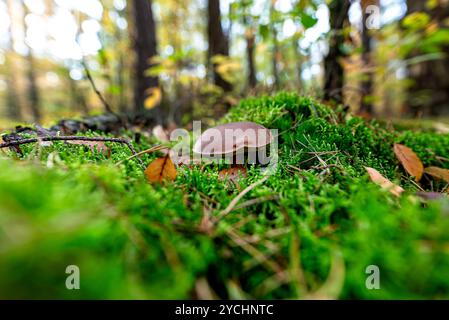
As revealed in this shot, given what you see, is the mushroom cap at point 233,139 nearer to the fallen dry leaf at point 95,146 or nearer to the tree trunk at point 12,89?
the fallen dry leaf at point 95,146

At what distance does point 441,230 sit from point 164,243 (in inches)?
27.7

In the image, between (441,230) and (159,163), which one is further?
(159,163)

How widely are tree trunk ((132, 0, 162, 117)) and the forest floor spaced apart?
14.8ft

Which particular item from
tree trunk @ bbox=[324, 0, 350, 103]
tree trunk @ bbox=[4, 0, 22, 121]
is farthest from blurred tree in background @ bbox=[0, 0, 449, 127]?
tree trunk @ bbox=[4, 0, 22, 121]

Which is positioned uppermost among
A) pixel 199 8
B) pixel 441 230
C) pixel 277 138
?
pixel 199 8

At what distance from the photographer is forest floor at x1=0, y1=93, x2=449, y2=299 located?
499 mm

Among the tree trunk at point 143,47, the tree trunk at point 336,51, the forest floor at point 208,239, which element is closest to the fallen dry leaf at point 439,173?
the forest floor at point 208,239

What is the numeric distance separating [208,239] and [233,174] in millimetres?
656

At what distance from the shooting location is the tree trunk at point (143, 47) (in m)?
5.23

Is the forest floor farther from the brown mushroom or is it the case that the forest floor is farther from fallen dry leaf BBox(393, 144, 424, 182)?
fallen dry leaf BBox(393, 144, 424, 182)

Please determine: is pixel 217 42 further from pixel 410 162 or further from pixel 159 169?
pixel 159 169
